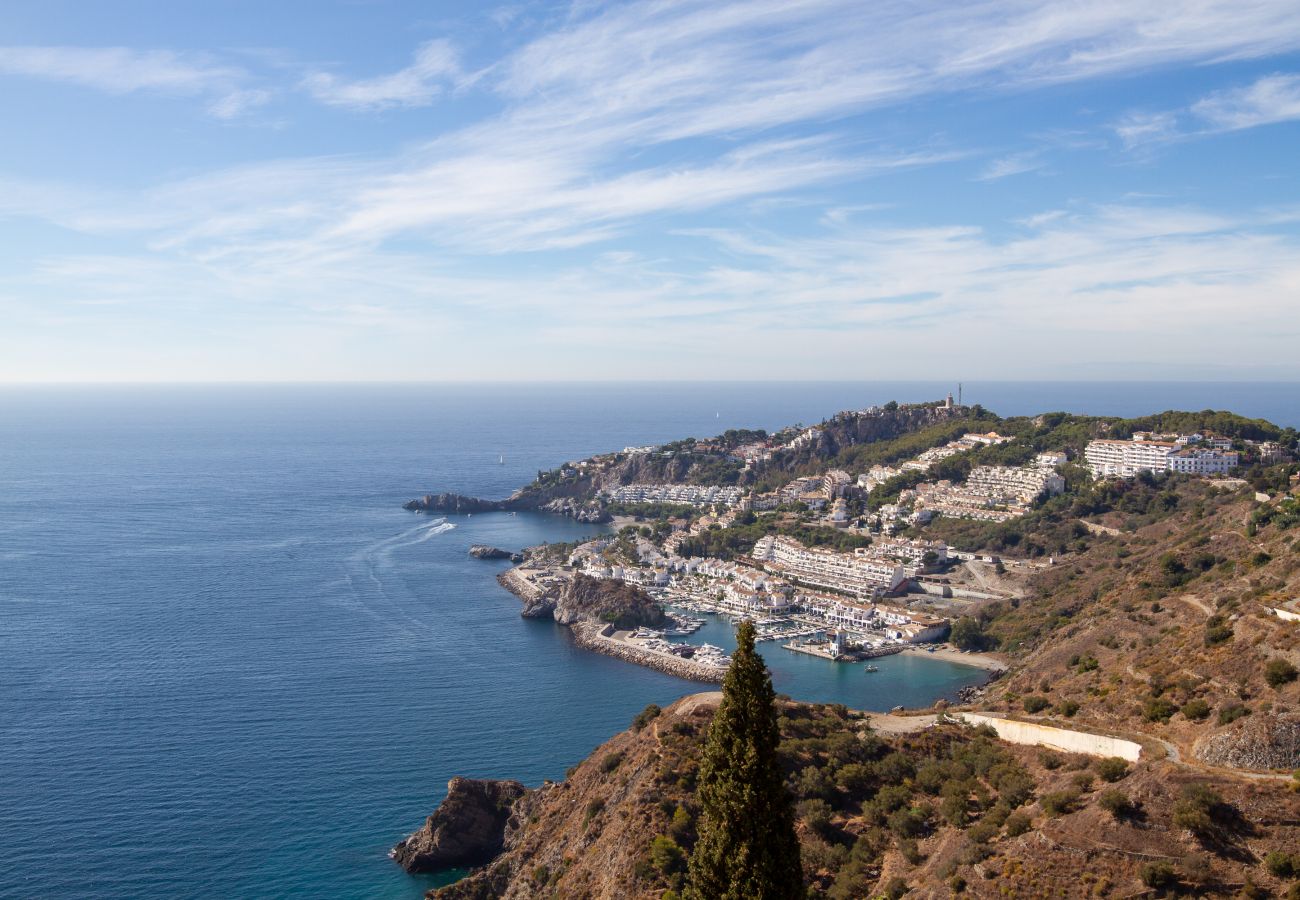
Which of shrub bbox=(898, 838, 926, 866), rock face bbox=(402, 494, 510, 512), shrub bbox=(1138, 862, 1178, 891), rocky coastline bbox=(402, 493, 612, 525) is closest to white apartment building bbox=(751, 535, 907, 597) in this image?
rocky coastline bbox=(402, 493, 612, 525)

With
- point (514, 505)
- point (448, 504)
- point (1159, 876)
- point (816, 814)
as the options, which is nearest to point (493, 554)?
point (448, 504)

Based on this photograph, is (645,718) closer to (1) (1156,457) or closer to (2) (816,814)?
(2) (816,814)

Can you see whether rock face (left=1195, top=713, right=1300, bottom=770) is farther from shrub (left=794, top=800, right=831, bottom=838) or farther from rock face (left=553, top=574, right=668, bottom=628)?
rock face (left=553, top=574, right=668, bottom=628)

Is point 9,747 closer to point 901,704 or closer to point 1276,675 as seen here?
point 901,704

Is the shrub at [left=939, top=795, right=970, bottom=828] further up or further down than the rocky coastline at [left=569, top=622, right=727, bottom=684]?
further up

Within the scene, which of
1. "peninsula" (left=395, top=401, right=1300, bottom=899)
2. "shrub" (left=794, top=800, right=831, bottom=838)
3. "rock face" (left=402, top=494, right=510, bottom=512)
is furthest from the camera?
"rock face" (left=402, top=494, right=510, bottom=512)

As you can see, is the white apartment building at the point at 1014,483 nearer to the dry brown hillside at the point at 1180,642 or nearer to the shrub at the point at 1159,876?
the dry brown hillside at the point at 1180,642

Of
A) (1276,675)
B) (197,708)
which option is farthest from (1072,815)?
(197,708)
